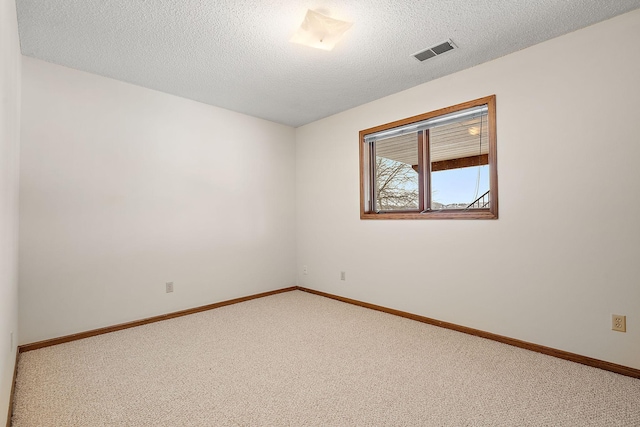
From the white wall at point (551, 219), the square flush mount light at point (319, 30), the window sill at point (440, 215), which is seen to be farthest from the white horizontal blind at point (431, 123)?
the square flush mount light at point (319, 30)

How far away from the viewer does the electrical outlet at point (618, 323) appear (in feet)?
7.00

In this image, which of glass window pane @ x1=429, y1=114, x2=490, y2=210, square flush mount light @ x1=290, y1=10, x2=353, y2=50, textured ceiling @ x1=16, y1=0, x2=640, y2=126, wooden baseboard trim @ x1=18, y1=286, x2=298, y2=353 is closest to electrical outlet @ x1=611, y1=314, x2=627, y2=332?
glass window pane @ x1=429, y1=114, x2=490, y2=210

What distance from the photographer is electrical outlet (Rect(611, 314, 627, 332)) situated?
2.13 meters

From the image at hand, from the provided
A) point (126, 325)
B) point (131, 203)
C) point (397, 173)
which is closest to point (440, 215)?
point (397, 173)

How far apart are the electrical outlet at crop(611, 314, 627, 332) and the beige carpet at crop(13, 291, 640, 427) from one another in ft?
0.99

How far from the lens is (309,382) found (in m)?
2.01

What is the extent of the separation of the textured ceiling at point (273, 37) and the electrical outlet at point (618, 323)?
2.02 metres

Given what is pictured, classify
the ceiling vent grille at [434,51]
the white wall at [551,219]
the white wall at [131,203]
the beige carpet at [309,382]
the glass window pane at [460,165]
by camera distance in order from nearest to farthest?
the beige carpet at [309,382], the white wall at [551,219], the ceiling vent grille at [434,51], the white wall at [131,203], the glass window pane at [460,165]

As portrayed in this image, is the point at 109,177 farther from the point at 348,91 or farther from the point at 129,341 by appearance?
the point at 348,91

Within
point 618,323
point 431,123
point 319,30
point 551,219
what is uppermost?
point 319,30

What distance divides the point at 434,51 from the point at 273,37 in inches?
50.7

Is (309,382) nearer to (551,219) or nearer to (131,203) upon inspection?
(551,219)

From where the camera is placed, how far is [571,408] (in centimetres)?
172

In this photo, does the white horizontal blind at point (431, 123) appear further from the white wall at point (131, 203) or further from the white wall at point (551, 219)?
the white wall at point (131, 203)
